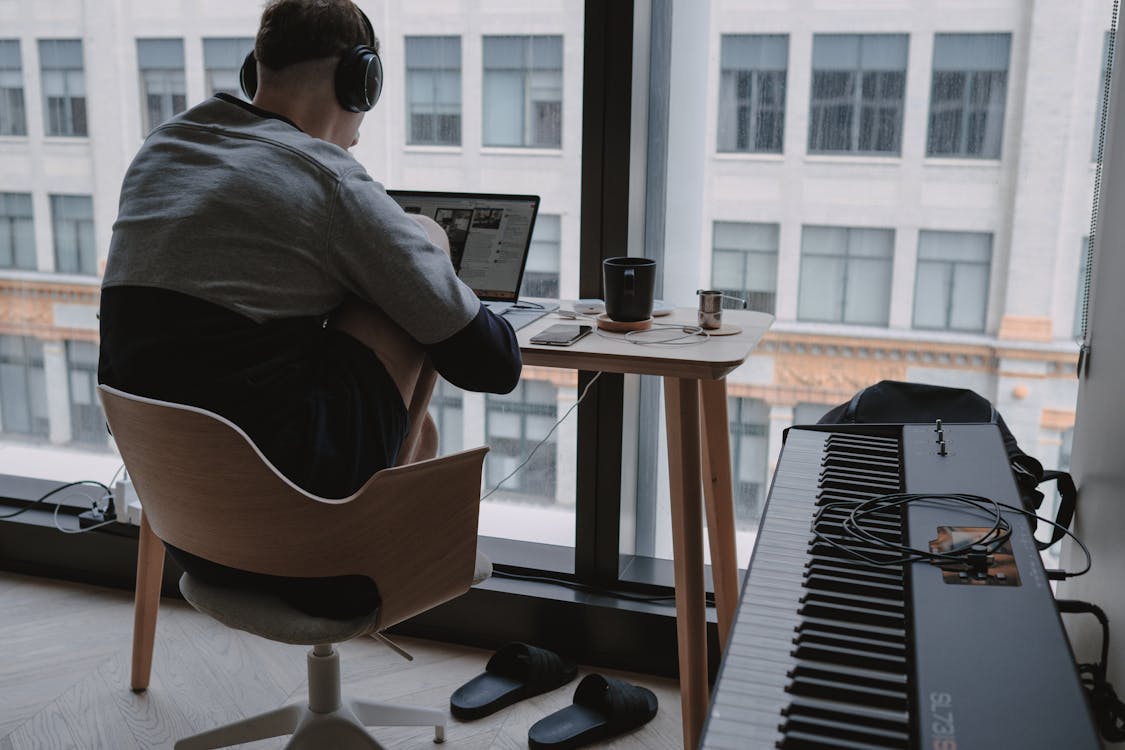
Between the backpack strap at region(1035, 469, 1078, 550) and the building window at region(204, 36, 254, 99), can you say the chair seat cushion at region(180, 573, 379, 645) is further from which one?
the building window at region(204, 36, 254, 99)

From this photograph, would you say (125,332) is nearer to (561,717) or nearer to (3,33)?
(561,717)

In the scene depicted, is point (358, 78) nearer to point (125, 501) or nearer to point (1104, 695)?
point (1104, 695)

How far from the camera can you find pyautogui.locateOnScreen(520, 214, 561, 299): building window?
2.22 metres

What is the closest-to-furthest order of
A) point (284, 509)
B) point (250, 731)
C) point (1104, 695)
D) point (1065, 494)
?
point (1104, 695) < point (284, 509) < point (1065, 494) < point (250, 731)

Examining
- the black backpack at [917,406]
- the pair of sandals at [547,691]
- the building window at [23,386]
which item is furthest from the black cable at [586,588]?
the building window at [23,386]

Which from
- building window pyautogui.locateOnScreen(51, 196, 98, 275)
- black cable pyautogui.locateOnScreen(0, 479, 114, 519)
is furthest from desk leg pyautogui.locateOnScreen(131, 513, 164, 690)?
building window pyautogui.locateOnScreen(51, 196, 98, 275)

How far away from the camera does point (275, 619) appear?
1.38m

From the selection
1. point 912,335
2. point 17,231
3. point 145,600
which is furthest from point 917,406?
point 17,231

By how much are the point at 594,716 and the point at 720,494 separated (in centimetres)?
46

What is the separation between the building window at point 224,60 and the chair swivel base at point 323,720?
1333 millimetres

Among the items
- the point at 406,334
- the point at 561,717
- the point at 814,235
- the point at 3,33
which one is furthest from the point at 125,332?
the point at 3,33

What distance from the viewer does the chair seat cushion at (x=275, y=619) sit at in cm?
138

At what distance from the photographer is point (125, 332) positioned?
1316mm

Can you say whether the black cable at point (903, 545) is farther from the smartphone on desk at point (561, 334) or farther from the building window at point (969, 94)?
the building window at point (969, 94)
